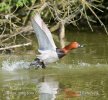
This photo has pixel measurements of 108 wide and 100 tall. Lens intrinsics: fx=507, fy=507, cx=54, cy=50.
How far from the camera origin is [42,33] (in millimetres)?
9859

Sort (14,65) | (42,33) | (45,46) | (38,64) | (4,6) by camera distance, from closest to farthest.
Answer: (42,33) → (45,46) → (38,64) → (14,65) → (4,6)

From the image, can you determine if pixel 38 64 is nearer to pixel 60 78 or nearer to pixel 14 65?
pixel 14 65

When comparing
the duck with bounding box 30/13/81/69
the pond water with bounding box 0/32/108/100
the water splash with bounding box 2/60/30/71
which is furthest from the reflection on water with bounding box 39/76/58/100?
the water splash with bounding box 2/60/30/71

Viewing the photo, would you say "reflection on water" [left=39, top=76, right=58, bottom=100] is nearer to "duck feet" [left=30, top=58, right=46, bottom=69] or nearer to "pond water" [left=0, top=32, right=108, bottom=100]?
"pond water" [left=0, top=32, right=108, bottom=100]

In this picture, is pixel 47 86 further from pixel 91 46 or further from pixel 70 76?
pixel 91 46

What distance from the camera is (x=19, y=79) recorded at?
9.42m

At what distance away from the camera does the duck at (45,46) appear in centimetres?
980

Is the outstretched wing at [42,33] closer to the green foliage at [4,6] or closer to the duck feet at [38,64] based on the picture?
the duck feet at [38,64]

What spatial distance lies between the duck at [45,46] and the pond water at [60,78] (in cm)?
22

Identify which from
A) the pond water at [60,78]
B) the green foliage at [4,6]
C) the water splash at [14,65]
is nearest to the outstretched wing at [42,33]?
the pond water at [60,78]

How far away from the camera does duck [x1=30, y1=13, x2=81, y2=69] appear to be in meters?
9.80

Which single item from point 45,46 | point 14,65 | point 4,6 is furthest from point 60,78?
point 4,6

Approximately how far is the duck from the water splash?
1.66 ft

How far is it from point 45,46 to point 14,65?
1165mm
